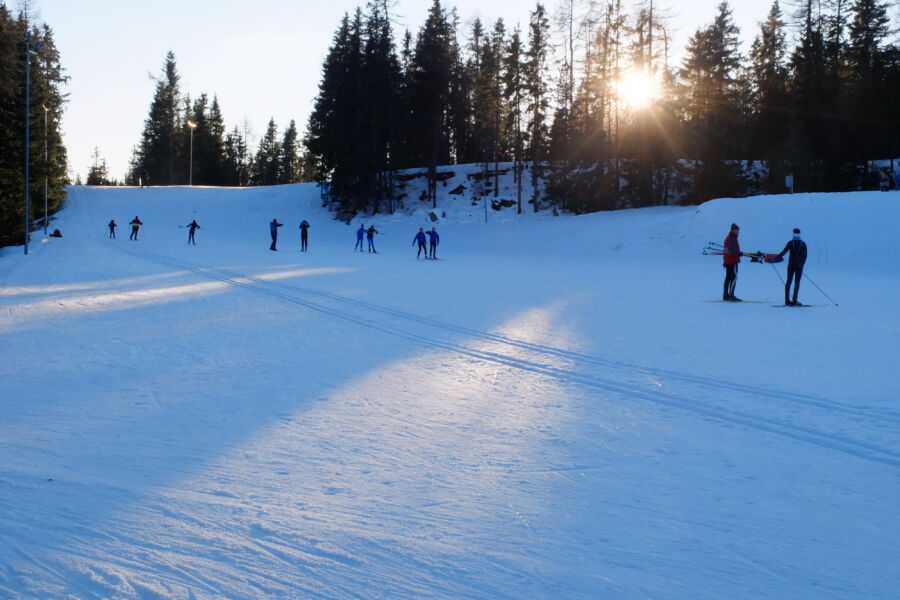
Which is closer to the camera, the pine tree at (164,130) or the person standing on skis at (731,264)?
the person standing on skis at (731,264)

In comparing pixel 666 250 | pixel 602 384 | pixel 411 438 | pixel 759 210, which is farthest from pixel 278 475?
pixel 759 210

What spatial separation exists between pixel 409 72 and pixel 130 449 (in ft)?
175

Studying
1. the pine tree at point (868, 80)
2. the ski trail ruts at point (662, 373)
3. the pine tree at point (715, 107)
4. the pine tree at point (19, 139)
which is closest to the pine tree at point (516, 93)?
the pine tree at point (715, 107)

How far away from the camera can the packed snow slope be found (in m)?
3.22

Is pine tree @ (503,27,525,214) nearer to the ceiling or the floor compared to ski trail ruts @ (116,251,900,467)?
nearer to the ceiling

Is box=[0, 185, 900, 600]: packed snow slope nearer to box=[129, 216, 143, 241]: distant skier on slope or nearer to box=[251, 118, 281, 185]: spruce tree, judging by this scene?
box=[129, 216, 143, 241]: distant skier on slope

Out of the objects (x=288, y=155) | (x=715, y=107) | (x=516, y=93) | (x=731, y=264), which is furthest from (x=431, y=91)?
(x=288, y=155)

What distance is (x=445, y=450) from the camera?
195 inches

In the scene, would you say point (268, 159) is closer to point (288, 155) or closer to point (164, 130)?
point (288, 155)

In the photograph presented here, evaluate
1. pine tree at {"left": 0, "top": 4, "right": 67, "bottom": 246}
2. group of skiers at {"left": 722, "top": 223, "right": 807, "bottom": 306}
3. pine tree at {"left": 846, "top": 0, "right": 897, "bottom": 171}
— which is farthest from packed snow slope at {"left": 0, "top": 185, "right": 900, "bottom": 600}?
pine tree at {"left": 846, "top": 0, "right": 897, "bottom": 171}

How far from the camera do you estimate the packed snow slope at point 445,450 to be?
322cm

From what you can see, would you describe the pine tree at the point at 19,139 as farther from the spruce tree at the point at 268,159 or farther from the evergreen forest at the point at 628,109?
the spruce tree at the point at 268,159

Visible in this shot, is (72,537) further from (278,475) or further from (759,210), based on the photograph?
(759,210)

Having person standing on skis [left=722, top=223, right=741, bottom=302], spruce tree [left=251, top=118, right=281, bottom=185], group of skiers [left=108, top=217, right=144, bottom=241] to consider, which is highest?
spruce tree [left=251, top=118, right=281, bottom=185]
